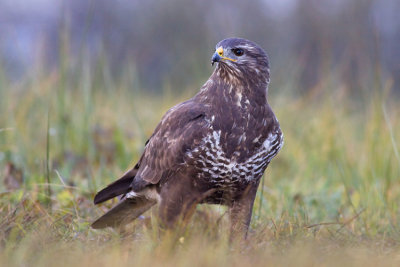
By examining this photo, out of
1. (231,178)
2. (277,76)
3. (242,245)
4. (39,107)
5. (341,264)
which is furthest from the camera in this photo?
(277,76)

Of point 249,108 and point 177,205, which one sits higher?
point 249,108

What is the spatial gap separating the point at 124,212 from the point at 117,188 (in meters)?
0.18

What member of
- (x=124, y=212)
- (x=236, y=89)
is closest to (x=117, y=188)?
(x=124, y=212)

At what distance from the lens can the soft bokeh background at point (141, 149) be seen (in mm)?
3320

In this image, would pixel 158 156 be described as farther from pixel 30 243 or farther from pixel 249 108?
pixel 30 243

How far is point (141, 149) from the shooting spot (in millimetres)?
6430

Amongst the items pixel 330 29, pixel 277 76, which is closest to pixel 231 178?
pixel 277 76

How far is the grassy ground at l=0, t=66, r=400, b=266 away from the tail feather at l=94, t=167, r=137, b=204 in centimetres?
21

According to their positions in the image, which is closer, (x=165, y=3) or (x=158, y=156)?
(x=158, y=156)

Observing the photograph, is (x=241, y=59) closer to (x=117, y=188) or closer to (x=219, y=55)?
(x=219, y=55)

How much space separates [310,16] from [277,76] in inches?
442

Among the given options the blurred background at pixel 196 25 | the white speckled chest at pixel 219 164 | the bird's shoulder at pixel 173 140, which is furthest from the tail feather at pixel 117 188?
the blurred background at pixel 196 25

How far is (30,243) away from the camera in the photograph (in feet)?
10.6

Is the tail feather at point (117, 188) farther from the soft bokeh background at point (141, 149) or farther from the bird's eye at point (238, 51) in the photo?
the bird's eye at point (238, 51)
